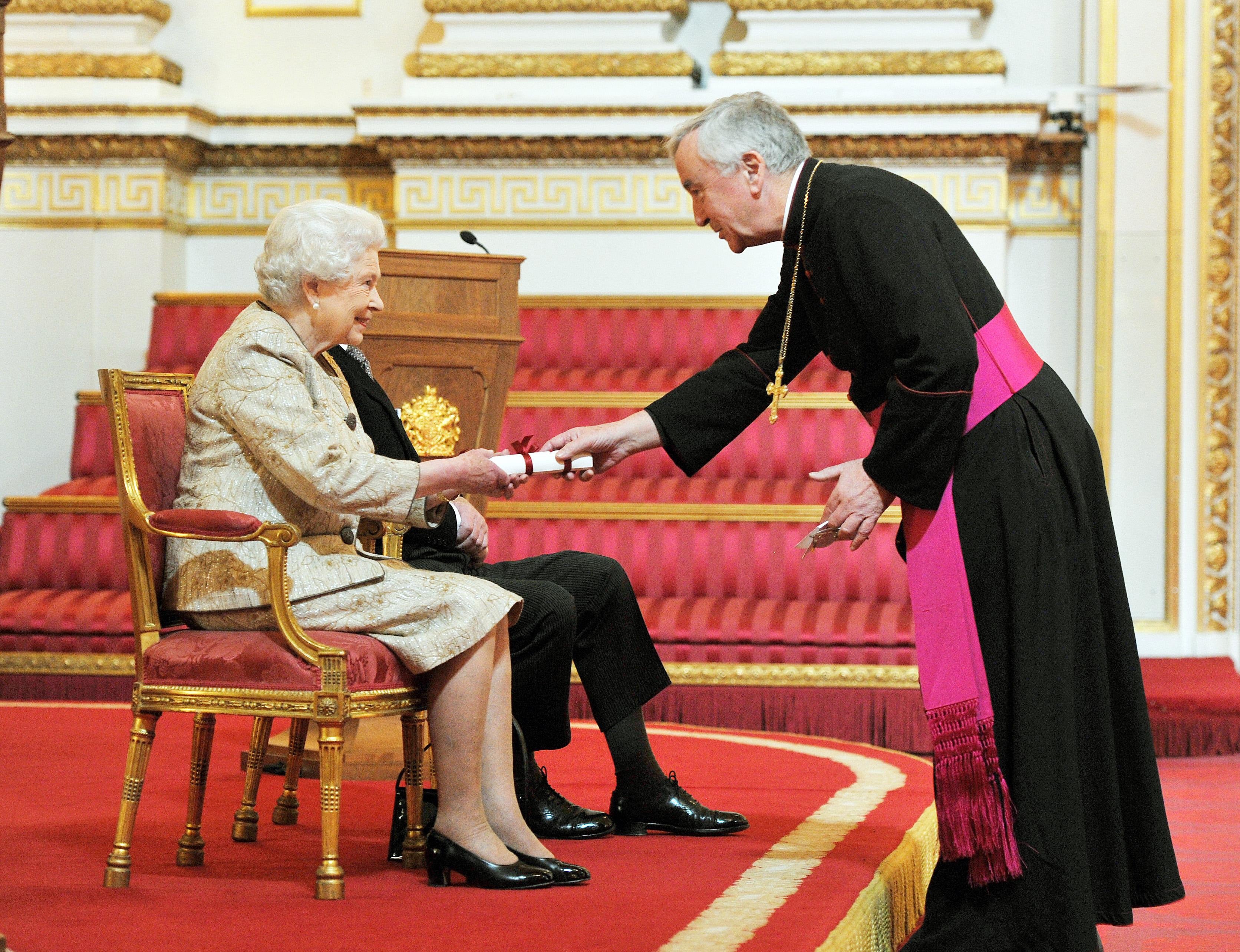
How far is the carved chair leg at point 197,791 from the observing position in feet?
8.32

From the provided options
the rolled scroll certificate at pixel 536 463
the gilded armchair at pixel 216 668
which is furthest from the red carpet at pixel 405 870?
the rolled scroll certificate at pixel 536 463

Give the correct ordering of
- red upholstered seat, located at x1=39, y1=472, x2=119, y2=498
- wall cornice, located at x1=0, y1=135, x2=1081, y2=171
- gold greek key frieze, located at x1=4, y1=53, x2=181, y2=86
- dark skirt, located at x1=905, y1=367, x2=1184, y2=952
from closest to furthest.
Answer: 1. dark skirt, located at x1=905, y1=367, x2=1184, y2=952
2. red upholstered seat, located at x1=39, y1=472, x2=119, y2=498
3. wall cornice, located at x1=0, y1=135, x2=1081, y2=171
4. gold greek key frieze, located at x1=4, y1=53, x2=181, y2=86

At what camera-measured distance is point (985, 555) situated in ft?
7.18

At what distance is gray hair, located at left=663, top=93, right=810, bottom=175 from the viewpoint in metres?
2.36

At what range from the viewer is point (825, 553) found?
460 cm

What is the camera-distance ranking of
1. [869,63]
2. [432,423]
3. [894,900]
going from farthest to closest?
1. [869,63]
2. [432,423]
3. [894,900]

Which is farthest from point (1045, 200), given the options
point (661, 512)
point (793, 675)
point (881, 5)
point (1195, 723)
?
point (793, 675)

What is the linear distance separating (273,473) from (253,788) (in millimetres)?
692

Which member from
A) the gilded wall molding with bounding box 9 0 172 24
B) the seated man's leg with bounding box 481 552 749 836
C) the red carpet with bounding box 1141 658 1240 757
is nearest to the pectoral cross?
the seated man's leg with bounding box 481 552 749 836

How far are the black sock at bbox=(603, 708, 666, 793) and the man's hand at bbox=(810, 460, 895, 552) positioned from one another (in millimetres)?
814

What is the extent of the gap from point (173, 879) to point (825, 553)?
2550mm

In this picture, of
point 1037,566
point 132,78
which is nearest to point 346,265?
point 1037,566

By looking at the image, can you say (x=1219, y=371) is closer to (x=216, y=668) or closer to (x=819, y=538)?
(x=819, y=538)

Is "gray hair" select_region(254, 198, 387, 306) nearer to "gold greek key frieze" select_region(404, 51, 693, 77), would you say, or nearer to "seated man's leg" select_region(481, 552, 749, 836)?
"seated man's leg" select_region(481, 552, 749, 836)
